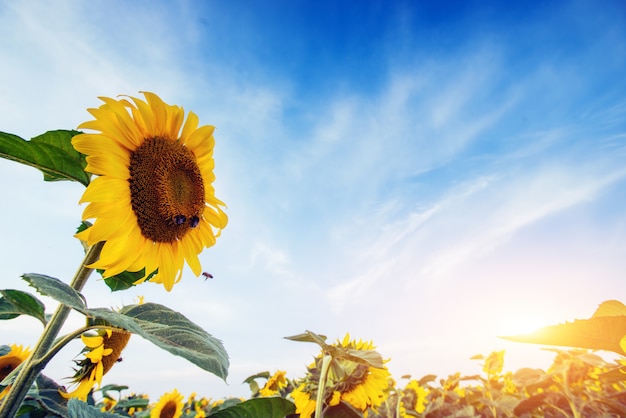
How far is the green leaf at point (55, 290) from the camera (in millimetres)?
906

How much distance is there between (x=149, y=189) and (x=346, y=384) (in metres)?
2.27

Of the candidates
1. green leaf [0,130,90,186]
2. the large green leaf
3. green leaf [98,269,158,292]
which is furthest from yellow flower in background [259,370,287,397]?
green leaf [0,130,90,186]

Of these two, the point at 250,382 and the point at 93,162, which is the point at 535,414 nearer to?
the point at 250,382

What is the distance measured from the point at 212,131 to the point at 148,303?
1.00 metres

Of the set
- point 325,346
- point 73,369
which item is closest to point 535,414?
point 325,346

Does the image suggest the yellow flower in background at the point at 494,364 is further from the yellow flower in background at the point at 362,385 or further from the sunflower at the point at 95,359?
the sunflower at the point at 95,359

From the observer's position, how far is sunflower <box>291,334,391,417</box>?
280 cm

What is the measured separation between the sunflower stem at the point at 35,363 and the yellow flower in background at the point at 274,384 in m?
2.75

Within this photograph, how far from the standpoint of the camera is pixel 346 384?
10.2 feet

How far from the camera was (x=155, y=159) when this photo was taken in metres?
1.74

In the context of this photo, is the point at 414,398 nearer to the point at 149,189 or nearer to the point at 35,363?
the point at 149,189

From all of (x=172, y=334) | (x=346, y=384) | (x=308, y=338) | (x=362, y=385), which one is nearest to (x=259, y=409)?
(x=308, y=338)

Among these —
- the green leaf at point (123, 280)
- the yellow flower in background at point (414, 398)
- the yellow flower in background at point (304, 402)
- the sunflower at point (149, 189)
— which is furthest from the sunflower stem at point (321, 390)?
the yellow flower in background at point (414, 398)

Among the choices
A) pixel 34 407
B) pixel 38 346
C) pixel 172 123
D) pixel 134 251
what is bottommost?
pixel 34 407
